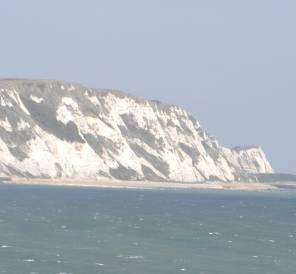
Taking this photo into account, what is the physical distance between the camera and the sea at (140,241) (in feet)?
162

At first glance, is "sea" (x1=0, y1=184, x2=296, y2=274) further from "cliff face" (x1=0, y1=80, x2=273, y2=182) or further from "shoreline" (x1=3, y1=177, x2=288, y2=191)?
"cliff face" (x1=0, y1=80, x2=273, y2=182)

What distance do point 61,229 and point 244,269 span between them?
1968cm

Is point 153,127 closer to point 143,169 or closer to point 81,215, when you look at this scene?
point 143,169

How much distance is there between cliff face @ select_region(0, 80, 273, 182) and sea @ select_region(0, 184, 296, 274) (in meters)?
63.0

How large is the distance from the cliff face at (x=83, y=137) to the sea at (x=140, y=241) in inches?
2480

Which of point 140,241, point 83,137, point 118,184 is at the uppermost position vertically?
point 83,137

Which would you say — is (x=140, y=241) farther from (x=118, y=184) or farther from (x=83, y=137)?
(x=83, y=137)

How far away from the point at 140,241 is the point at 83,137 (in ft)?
358

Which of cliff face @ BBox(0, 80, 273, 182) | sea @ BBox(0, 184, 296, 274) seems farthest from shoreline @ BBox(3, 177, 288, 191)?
sea @ BBox(0, 184, 296, 274)

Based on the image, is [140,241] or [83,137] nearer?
[140,241]

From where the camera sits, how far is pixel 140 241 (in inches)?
2418

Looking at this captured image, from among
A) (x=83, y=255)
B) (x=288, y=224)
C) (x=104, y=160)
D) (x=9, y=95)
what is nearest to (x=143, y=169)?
(x=104, y=160)

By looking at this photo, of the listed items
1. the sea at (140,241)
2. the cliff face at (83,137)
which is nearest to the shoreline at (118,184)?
the cliff face at (83,137)

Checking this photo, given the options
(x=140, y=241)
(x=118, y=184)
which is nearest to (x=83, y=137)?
(x=118, y=184)
